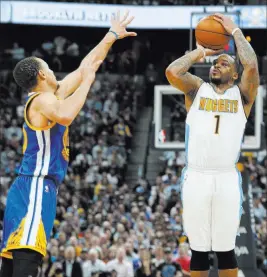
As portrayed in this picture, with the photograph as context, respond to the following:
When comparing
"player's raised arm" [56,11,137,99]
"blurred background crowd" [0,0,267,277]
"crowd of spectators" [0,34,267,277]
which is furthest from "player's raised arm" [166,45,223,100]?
"crowd of spectators" [0,34,267,277]

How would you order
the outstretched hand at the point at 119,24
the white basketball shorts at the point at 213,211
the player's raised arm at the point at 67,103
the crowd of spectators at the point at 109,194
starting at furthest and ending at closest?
the crowd of spectators at the point at 109,194 → the outstretched hand at the point at 119,24 → the white basketball shorts at the point at 213,211 → the player's raised arm at the point at 67,103

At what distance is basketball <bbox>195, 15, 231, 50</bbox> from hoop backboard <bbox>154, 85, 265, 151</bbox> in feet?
18.0

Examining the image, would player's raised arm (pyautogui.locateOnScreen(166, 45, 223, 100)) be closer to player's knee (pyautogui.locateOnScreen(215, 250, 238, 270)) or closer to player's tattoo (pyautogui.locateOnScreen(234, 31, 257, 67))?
player's tattoo (pyautogui.locateOnScreen(234, 31, 257, 67))

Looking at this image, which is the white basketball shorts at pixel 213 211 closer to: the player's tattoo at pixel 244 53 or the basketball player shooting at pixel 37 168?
the player's tattoo at pixel 244 53

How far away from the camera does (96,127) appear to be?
2272 centimetres

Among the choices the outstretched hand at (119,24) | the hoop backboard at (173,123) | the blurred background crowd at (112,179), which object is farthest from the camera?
the blurred background crowd at (112,179)

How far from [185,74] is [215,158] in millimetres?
759

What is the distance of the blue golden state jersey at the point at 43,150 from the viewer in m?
6.59

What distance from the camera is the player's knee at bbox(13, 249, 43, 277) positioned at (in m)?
6.27

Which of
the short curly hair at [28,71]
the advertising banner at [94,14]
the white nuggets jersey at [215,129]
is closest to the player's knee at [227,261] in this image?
the white nuggets jersey at [215,129]

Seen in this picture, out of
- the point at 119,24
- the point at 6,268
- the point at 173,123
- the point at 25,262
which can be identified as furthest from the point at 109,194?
the point at 25,262

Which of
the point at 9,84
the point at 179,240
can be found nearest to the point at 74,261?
the point at 179,240

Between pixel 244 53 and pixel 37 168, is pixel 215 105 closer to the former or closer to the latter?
pixel 244 53

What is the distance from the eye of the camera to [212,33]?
7367 mm
